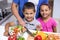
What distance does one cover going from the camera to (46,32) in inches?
21.3

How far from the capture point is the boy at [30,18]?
1.73 ft

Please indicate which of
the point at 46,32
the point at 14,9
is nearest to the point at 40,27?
the point at 46,32

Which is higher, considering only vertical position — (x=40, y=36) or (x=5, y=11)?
(x=5, y=11)

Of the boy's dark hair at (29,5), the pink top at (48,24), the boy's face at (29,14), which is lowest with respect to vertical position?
the pink top at (48,24)

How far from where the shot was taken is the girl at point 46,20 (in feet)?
1.74

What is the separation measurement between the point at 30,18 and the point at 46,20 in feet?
0.22

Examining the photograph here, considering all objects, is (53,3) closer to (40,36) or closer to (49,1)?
(49,1)

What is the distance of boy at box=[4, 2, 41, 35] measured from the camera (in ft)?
1.73

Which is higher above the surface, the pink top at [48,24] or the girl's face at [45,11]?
the girl's face at [45,11]

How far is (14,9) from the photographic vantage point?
1.80ft

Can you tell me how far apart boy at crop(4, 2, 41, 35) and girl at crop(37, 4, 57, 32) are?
0.07 feet

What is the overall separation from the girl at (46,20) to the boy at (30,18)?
0.07ft

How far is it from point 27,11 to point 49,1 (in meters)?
0.10

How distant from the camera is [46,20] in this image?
54 centimetres
